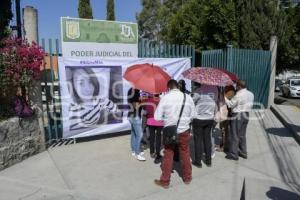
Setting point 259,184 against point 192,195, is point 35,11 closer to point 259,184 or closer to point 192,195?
point 192,195

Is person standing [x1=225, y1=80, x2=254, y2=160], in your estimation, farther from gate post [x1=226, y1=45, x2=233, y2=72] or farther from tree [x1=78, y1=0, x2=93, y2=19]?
tree [x1=78, y1=0, x2=93, y2=19]

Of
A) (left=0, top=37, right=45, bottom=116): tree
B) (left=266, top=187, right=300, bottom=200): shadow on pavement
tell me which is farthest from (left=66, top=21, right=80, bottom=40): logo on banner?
(left=266, top=187, right=300, bottom=200): shadow on pavement

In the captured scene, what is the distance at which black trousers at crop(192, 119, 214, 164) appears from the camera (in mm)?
6648

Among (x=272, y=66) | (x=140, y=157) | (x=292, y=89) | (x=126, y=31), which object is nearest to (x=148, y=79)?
(x=140, y=157)

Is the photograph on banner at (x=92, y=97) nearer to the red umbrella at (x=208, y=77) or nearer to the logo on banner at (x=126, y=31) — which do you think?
the logo on banner at (x=126, y=31)

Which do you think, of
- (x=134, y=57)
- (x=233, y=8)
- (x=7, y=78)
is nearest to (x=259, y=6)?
(x=233, y=8)

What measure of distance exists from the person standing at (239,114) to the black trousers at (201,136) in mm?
709

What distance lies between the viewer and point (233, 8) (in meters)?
17.9

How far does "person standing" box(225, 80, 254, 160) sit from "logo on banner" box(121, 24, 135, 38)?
358 centimetres

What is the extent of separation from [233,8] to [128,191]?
14.5 m

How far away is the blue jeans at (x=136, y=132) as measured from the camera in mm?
7117

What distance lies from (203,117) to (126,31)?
13.4 ft

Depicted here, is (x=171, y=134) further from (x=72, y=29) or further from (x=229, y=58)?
(x=229, y=58)

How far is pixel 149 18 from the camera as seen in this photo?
41.5 m
